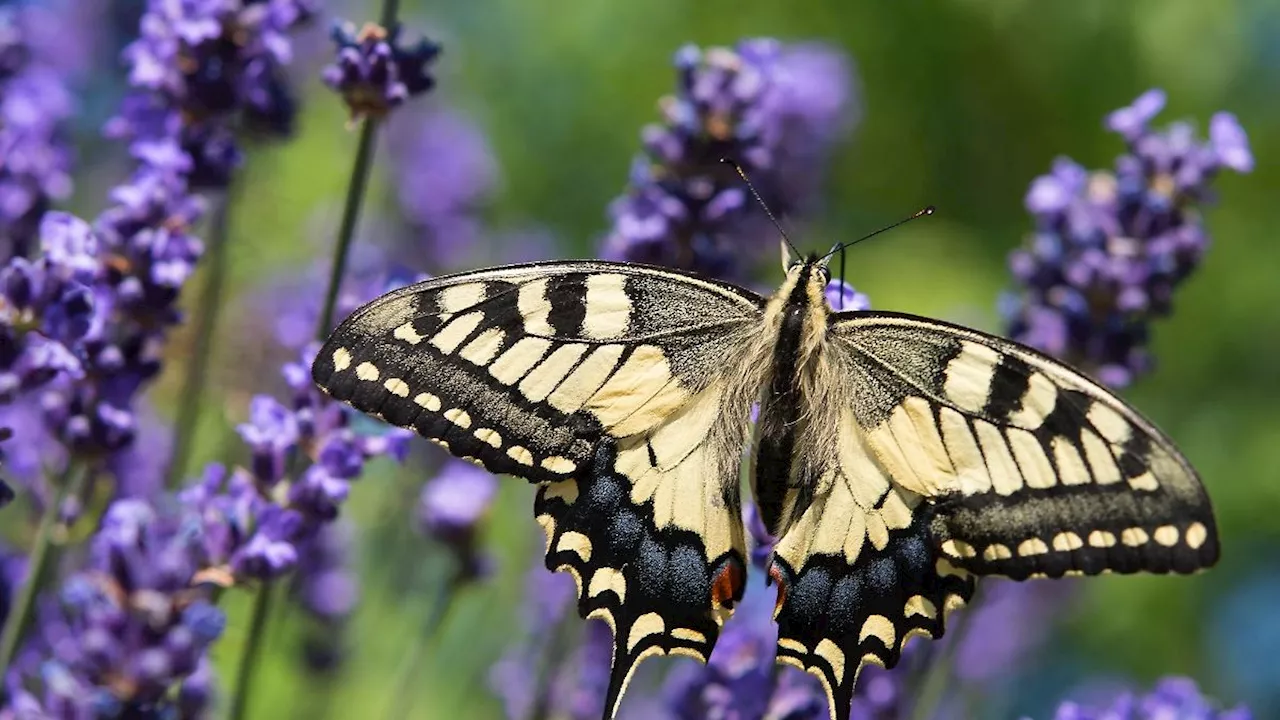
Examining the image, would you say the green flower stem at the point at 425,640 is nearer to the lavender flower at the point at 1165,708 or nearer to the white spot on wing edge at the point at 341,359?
the white spot on wing edge at the point at 341,359

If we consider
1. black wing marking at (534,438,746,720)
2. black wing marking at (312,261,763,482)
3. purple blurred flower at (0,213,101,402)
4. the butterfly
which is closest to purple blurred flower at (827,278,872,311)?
the butterfly

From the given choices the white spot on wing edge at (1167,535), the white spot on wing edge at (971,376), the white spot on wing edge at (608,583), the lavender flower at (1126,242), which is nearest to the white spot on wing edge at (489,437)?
the white spot on wing edge at (608,583)

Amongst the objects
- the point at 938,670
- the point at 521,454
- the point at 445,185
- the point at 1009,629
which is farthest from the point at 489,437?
the point at 445,185

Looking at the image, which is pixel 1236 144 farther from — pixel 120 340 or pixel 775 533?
pixel 120 340

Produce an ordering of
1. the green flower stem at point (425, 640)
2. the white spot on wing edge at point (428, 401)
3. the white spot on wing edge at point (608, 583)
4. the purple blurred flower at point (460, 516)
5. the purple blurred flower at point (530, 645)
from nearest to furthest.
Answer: the white spot on wing edge at point (428, 401) → the white spot on wing edge at point (608, 583) → the green flower stem at point (425, 640) → the purple blurred flower at point (460, 516) → the purple blurred flower at point (530, 645)

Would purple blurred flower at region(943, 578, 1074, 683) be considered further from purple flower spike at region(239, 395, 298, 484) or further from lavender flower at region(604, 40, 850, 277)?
purple flower spike at region(239, 395, 298, 484)
